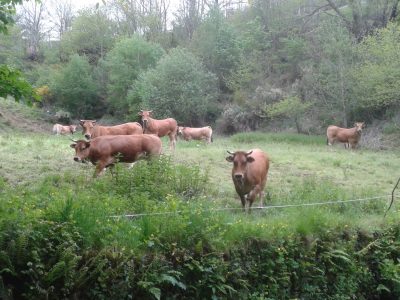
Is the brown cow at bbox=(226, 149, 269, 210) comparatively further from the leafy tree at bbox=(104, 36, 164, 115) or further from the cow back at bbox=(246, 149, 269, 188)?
the leafy tree at bbox=(104, 36, 164, 115)

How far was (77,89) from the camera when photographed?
162ft

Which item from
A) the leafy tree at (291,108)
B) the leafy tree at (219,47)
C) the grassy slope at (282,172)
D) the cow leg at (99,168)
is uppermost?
the leafy tree at (219,47)

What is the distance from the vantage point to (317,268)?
8.80 meters

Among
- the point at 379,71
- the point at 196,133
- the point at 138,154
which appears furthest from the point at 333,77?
the point at 138,154

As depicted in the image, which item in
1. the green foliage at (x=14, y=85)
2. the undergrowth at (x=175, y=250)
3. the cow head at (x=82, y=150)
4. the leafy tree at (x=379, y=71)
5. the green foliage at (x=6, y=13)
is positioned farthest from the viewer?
the leafy tree at (x=379, y=71)

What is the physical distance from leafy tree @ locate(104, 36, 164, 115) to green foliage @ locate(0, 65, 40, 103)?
37.4m

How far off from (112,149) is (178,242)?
24.0 ft

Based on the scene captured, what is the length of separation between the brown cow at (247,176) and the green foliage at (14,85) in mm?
4960

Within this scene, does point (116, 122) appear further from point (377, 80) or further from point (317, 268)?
point (317, 268)

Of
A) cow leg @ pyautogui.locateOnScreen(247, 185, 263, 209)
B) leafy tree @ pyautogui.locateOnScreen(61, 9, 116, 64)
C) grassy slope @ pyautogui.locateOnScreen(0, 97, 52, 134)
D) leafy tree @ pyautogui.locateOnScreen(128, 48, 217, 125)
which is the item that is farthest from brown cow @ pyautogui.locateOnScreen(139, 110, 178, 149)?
leafy tree @ pyautogui.locateOnScreen(61, 9, 116, 64)

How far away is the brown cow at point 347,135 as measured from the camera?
29.1m

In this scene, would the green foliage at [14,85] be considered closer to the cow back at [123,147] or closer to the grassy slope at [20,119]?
the cow back at [123,147]

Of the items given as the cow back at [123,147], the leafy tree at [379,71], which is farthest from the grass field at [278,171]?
the leafy tree at [379,71]

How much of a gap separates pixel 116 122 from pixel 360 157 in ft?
93.8
